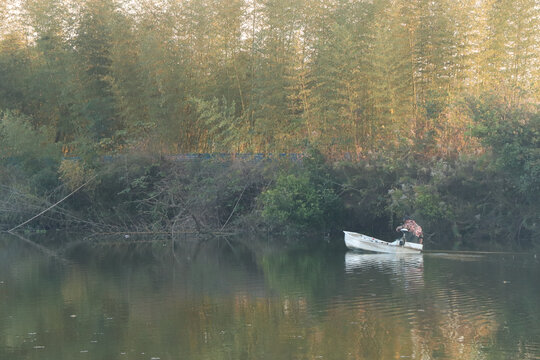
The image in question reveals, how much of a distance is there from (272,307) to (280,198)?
581 inches

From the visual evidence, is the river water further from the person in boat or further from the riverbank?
the riverbank

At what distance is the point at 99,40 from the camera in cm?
3716

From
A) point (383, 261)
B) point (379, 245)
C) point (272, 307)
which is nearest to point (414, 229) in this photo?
point (379, 245)

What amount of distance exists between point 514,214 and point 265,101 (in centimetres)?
1161

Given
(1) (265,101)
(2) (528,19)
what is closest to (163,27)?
(1) (265,101)

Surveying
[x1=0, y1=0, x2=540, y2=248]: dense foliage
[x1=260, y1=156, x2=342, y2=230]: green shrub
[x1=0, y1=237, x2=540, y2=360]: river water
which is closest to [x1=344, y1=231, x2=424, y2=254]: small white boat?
[x1=0, y1=237, x2=540, y2=360]: river water

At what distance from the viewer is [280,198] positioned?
103 feet

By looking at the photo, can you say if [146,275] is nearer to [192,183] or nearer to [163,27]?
[192,183]

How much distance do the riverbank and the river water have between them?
5501 millimetres

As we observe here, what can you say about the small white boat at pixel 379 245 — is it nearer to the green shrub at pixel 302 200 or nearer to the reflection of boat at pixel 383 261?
the reflection of boat at pixel 383 261

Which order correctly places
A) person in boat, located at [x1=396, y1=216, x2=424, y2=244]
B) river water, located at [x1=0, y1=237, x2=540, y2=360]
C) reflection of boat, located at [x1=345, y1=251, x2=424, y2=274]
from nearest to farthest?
1. river water, located at [x1=0, y1=237, x2=540, y2=360]
2. reflection of boat, located at [x1=345, y1=251, x2=424, y2=274]
3. person in boat, located at [x1=396, y1=216, x2=424, y2=244]

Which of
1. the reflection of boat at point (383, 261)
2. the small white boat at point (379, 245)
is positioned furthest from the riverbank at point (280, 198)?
the reflection of boat at point (383, 261)

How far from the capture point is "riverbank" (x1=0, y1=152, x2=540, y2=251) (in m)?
29.9

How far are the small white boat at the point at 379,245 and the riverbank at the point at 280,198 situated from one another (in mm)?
2898
